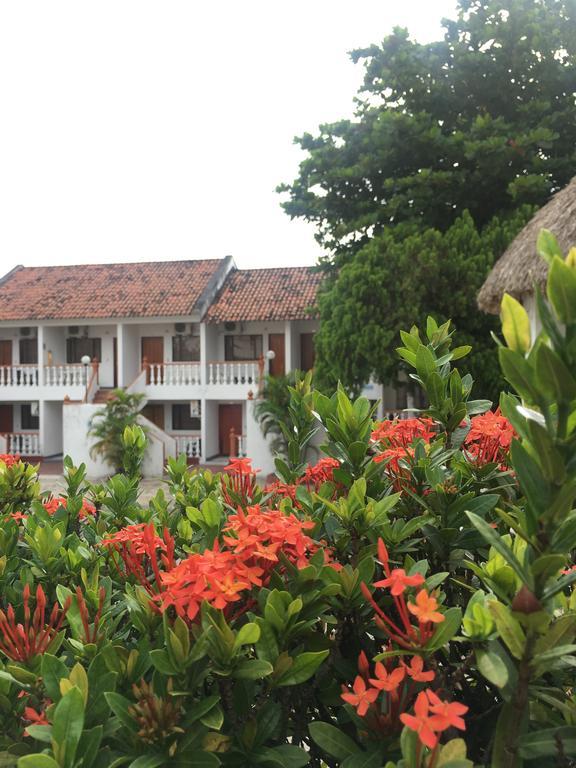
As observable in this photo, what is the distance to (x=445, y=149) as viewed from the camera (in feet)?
41.4

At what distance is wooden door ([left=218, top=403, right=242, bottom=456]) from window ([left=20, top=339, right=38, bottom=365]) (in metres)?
6.70

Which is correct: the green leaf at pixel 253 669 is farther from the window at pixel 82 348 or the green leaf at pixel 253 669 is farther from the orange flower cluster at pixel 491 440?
the window at pixel 82 348

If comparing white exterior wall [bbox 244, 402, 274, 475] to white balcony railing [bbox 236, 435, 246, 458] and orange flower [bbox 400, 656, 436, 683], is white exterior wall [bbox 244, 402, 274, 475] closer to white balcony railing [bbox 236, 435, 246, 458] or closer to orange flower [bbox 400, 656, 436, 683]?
white balcony railing [bbox 236, 435, 246, 458]

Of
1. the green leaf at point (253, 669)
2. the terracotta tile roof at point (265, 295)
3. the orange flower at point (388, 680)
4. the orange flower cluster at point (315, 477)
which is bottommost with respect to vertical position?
the green leaf at point (253, 669)

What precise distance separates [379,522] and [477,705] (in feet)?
1.38

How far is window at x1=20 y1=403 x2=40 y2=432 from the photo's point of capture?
21.2 m

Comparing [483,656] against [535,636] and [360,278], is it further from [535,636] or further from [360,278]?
[360,278]

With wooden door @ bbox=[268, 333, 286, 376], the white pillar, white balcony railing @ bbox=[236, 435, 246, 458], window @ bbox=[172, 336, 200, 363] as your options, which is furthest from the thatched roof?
window @ bbox=[172, 336, 200, 363]

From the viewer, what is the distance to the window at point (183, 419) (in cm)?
2038

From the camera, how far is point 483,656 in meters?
0.92

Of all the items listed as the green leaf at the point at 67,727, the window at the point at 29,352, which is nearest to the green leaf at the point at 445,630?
the green leaf at the point at 67,727

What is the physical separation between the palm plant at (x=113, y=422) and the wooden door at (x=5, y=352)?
591 cm

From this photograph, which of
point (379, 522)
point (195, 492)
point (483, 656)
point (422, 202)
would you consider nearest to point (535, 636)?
Result: point (483, 656)

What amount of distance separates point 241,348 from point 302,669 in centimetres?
1940
